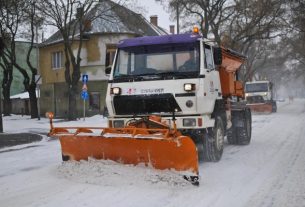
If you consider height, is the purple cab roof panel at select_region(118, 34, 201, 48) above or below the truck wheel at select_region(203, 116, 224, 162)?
above

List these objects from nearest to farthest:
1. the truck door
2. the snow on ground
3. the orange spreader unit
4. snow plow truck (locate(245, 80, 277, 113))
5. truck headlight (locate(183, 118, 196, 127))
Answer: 1. the snow on ground
2. truck headlight (locate(183, 118, 196, 127))
3. the truck door
4. the orange spreader unit
5. snow plow truck (locate(245, 80, 277, 113))

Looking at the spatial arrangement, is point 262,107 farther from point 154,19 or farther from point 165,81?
point 165,81

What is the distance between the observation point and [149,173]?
761cm

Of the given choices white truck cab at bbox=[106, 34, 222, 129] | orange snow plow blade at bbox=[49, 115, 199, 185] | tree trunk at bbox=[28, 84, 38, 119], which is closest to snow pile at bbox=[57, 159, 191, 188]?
orange snow plow blade at bbox=[49, 115, 199, 185]

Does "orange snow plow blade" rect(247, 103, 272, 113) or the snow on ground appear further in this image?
"orange snow plow blade" rect(247, 103, 272, 113)

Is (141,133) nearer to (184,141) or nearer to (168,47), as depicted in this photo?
(184,141)

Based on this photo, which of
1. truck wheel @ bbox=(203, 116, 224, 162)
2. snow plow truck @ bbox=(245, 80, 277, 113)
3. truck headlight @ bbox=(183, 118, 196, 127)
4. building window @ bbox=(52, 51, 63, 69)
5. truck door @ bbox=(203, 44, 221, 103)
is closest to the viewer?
truck headlight @ bbox=(183, 118, 196, 127)

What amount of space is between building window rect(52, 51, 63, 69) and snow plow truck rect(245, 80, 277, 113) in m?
15.6

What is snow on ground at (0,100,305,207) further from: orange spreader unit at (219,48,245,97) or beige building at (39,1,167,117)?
beige building at (39,1,167,117)

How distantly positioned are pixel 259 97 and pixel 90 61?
1342 centimetres

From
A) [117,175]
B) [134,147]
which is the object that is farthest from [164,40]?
[117,175]

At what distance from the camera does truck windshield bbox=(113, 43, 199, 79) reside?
9.09 m

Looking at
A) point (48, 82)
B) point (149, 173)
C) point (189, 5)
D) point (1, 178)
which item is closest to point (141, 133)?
point (149, 173)

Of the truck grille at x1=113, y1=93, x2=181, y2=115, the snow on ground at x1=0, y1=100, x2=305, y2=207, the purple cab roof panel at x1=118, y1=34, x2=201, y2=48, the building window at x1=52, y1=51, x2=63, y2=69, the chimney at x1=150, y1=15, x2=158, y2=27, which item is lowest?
the snow on ground at x1=0, y1=100, x2=305, y2=207
